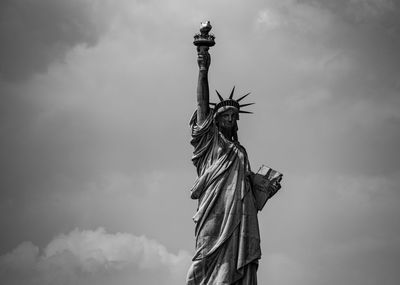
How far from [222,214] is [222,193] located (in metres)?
0.64

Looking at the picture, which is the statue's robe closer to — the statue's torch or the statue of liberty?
the statue of liberty

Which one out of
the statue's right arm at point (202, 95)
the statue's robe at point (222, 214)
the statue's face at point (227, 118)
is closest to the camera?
the statue's robe at point (222, 214)

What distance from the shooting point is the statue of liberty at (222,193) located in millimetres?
45000

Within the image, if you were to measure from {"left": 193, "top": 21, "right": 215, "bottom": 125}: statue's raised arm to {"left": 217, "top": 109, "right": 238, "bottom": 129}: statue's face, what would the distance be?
51cm

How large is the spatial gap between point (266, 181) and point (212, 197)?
1948 millimetres

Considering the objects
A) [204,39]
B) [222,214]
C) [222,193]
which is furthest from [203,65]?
[222,214]

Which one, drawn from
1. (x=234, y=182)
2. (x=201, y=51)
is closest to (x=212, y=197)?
(x=234, y=182)

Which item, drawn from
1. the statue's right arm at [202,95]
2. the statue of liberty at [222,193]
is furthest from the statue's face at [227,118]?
the statue's right arm at [202,95]

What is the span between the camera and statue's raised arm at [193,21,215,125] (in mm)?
46531

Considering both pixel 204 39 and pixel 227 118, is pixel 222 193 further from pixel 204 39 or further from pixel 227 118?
pixel 204 39

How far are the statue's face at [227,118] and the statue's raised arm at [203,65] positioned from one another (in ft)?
1.68

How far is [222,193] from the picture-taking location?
1796 inches

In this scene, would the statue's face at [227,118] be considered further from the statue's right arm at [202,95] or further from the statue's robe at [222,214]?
the statue's right arm at [202,95]

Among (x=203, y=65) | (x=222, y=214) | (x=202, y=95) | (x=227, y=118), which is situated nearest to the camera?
(x=222, y=214)
